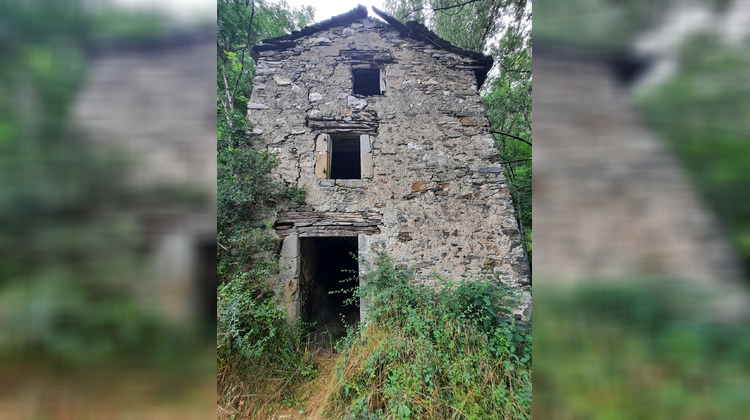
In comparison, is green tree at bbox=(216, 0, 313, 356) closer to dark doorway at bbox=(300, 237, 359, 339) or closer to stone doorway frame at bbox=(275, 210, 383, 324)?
stone doorway frame at bbox=(275, 210, 383, 324)

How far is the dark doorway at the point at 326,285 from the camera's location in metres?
3.90
